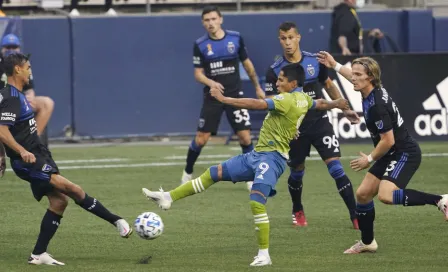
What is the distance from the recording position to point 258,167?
11055 millimetres

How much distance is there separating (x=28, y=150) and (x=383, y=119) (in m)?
3.38

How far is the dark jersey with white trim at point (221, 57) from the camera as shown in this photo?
54.5 ft

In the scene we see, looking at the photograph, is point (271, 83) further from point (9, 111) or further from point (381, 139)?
point (9, 111)

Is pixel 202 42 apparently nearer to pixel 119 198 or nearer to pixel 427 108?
pixel 119 198

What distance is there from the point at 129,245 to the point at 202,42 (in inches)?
209

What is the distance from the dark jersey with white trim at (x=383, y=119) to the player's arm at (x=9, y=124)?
3.23 metres

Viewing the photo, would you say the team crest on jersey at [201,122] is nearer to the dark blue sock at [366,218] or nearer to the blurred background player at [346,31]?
the dark blue sock at [366,218]

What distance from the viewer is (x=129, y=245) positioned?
39.6 ft

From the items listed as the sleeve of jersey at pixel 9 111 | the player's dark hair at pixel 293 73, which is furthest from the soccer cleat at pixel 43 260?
the player's dark hair at pixel 293 73

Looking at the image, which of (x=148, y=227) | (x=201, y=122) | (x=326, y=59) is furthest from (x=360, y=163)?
(x=201, y=122)

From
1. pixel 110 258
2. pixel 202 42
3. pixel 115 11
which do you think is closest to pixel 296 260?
pixel 110 258

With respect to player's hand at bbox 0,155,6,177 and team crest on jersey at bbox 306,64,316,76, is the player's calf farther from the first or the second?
player's hand at bbox 0,155,6,177

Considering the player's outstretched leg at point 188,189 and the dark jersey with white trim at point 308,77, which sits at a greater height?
the dark jersey with white trim at point 308,77

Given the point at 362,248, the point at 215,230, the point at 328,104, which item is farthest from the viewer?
the point at 215,230
